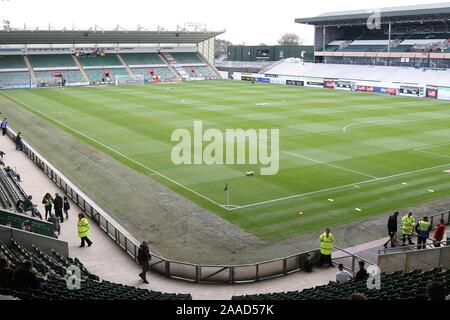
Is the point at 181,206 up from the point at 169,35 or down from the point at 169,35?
down

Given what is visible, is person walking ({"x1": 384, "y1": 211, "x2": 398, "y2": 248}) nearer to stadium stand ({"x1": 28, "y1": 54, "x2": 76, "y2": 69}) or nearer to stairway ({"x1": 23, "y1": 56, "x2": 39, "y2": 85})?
stairway ({"x1": 23, "y1": 56, "x2": 39, "y2": 85})

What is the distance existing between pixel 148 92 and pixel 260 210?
53775 mm

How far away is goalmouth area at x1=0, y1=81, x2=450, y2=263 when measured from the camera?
19750 mm

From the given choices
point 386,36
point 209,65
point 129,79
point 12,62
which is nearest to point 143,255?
point 129,79

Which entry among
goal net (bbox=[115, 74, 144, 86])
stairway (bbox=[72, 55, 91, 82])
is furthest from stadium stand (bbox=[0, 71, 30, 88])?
goal net (bbox=[115, 74, 144, 86])

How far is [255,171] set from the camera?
28.3 meters

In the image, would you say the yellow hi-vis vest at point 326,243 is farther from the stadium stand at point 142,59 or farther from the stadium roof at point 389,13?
the stadium stand at point 142,59

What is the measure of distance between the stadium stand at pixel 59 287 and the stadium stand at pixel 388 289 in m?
2.22

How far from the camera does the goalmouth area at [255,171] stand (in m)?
19.8

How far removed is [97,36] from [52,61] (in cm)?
955
